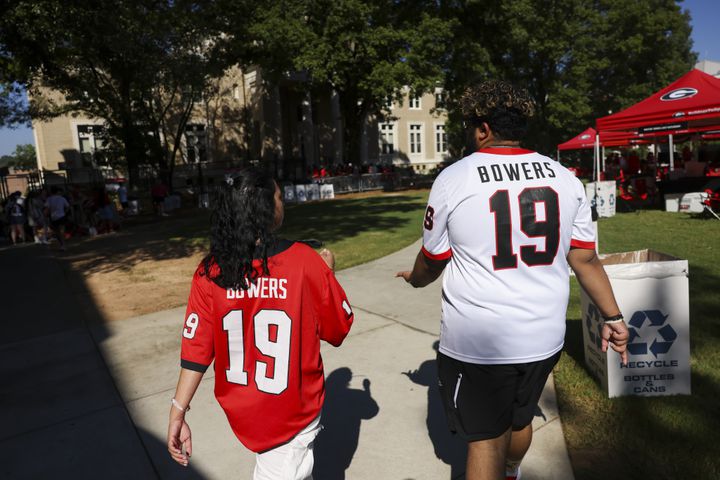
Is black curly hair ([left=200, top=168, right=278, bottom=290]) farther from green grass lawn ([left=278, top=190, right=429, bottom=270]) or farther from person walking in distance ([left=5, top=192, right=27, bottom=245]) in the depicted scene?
person walking in distance ([left=5, top=192, right=27, bottom=245])

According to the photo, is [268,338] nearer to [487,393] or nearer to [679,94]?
[487,393]

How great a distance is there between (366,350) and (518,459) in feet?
8.19

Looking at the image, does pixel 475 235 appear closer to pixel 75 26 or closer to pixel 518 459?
pixel 518 459

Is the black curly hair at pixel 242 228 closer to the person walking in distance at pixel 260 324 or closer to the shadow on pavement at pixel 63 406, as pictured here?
the person walking in distance at pixel 260 324

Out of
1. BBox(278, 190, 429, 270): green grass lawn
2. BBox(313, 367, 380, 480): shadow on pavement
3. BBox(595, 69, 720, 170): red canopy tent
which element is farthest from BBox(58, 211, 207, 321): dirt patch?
BBox(595, 69, 720, 170): red canopy tent

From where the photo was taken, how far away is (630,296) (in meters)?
3.39

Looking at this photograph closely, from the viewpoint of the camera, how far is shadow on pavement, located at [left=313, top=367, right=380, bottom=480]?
3070mm

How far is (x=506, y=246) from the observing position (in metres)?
1.97

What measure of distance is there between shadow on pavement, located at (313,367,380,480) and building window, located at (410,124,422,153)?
45.3 metres

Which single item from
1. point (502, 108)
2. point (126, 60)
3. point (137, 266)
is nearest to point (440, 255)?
point (502, 108)

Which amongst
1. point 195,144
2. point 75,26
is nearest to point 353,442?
point 75,26

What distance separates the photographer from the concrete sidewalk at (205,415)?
311 cm

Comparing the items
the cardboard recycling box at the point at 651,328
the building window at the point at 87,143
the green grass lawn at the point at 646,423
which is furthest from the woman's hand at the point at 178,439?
the building window at the point at 87,143

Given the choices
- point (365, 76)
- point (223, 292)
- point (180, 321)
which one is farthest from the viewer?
point (365, 76)
